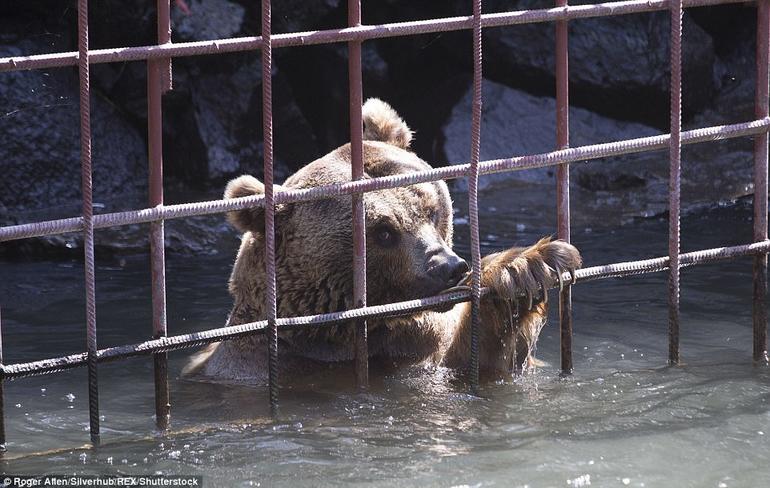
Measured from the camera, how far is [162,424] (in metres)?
4.32

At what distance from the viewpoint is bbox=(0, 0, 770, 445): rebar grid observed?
3.93m

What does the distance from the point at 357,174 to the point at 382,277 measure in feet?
2.33

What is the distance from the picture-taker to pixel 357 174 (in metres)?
4.42

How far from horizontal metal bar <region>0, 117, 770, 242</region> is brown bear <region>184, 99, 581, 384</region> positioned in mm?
391

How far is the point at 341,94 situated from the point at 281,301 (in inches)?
201

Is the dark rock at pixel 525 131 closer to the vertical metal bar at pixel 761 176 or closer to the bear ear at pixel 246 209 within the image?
the vertical metal bar at pixel 761 176

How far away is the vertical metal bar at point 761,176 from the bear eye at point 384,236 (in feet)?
5.10

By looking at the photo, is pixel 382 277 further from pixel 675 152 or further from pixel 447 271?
pixel 675 152

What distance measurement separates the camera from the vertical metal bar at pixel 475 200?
4.43m

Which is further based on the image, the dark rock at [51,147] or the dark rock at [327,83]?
the dark rock at [327,83]

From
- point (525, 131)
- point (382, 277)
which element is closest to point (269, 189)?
point (382, 277)

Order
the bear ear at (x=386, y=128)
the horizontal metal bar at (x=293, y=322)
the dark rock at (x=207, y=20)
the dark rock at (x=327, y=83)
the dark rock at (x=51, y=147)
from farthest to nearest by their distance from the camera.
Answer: the dark rock at (x=327, y=83)
the dark rock at (x=207, y=20)
the dark rock at (x=51, y=147)
the bear ear at (x=386, y=128)
the horizontal metal bar at (x=293, y=322)

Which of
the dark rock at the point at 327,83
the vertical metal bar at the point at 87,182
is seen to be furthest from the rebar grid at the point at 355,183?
the dark rock at the point at 327,83

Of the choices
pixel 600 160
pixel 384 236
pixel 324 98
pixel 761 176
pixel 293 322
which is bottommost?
Result: pixel 293 322
